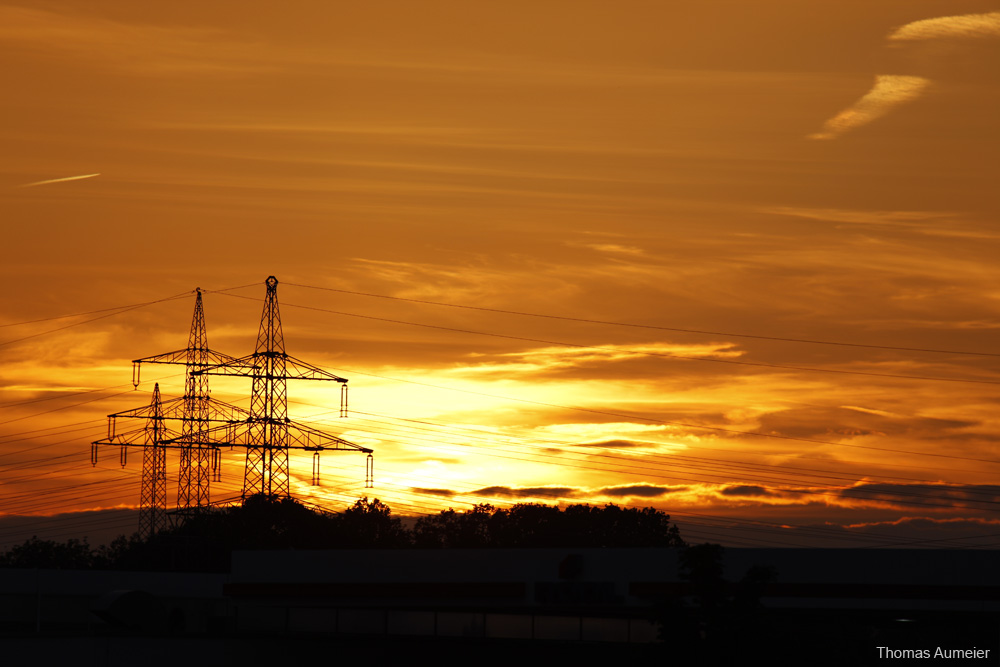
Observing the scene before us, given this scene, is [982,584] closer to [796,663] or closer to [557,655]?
[796,663]

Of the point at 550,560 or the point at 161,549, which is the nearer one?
the point at 550,560

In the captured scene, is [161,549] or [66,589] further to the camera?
[161,549]

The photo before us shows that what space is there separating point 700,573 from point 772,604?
11657 mm

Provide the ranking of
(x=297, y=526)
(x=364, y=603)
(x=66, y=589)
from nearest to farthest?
(x=364, y=603) → (x=66, y=589) → (x=297, y=526)

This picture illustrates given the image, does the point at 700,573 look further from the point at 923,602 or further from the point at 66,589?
the point at 66,589

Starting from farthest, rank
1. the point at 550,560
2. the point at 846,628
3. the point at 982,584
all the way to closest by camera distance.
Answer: the point at 846,628
the point at 550,560
the point at 982,584

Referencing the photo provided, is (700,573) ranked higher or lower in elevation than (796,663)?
higher

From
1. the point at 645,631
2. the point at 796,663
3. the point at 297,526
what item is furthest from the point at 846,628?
the point at 297,526

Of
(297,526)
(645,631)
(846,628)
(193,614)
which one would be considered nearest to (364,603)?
(645,631)

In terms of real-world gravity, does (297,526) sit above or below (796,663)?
above

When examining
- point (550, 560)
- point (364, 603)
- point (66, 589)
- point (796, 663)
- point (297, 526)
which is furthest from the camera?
point (297, 526)

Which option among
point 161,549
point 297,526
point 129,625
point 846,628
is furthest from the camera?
point 297,526

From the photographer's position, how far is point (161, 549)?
14988 cm

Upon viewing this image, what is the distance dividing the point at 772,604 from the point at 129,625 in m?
33.3
